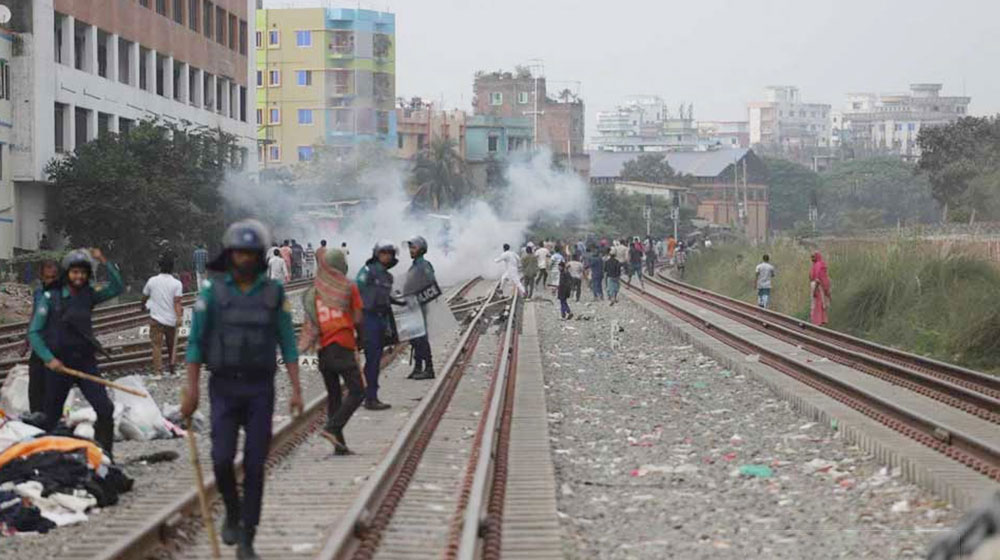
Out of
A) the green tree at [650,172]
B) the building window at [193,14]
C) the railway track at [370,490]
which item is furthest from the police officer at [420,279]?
the green tree at [650,172]

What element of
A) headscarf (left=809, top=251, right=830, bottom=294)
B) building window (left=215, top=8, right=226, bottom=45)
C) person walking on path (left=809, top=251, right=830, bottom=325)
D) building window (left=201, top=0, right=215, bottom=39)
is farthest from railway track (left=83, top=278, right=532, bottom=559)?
building window (left=215, top=8, right=226, bottom=45)

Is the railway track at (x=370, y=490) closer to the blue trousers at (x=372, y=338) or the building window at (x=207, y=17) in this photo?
the blue trousers at (x=372, y=338)

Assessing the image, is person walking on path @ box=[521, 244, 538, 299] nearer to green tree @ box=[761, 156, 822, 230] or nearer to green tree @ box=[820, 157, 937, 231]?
green tree @ box=[820, 157, 937, 231]

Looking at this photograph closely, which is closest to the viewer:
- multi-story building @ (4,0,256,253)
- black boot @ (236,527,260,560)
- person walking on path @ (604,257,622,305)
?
black boot @ (236,527,260,560)

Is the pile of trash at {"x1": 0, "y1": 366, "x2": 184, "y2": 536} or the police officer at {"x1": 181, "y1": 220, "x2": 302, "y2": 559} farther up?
the police officer at {"x1": 181, "y1": 220, "x2": 302, "y2": 559}

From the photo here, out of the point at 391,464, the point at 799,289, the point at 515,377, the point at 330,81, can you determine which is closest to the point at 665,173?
the point at 330,81

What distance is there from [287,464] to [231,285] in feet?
15.3

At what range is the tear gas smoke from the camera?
60750 mm

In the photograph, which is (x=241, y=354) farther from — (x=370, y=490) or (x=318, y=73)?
(x=318, y=73)

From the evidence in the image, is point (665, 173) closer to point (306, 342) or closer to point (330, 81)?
point (330, 81)

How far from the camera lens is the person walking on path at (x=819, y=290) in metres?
29.6

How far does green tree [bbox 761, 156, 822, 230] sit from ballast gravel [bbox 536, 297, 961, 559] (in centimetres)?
12586

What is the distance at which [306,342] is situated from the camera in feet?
42.2

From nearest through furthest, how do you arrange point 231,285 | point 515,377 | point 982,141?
point 231,285
point 515,377
point 982,141
